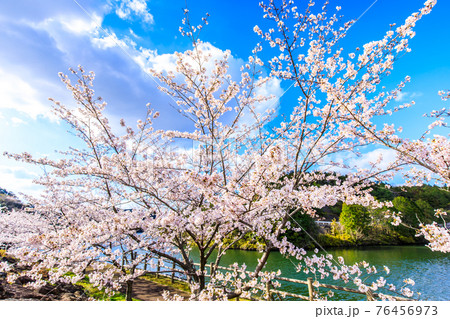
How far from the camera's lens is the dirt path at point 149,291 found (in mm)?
7557

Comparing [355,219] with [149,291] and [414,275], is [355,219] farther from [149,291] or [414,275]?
[149,291]

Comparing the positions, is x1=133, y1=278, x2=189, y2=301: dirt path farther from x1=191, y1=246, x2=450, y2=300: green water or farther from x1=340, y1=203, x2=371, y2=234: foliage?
x1=340, y1=203, x2=371, y2=234: foliage

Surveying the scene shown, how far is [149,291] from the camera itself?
330 inches

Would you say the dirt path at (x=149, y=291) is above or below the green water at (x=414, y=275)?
above

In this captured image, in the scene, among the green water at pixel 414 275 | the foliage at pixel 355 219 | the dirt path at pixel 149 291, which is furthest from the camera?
the foliage at pixel 355 219

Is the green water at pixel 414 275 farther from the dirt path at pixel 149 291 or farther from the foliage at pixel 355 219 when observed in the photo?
the foliage at pixel 355 219

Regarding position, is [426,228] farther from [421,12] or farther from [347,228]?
[347,228]

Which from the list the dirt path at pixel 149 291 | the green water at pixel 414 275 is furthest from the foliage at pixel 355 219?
the dirt path at pixel 149 291

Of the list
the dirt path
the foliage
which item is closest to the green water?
the dirt path

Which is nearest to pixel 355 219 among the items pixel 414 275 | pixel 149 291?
pixel 414 275

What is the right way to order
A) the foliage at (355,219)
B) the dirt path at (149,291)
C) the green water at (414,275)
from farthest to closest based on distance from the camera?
the foliage at (355,219)
the green water at (414,275)
the dirt path at (149,291)

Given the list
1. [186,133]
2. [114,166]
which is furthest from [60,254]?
A: [186,133]

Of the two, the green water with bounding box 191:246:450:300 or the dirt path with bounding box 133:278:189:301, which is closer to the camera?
the dirt path with bounding box 133:278:189:301

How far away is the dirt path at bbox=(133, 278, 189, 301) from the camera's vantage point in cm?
756
